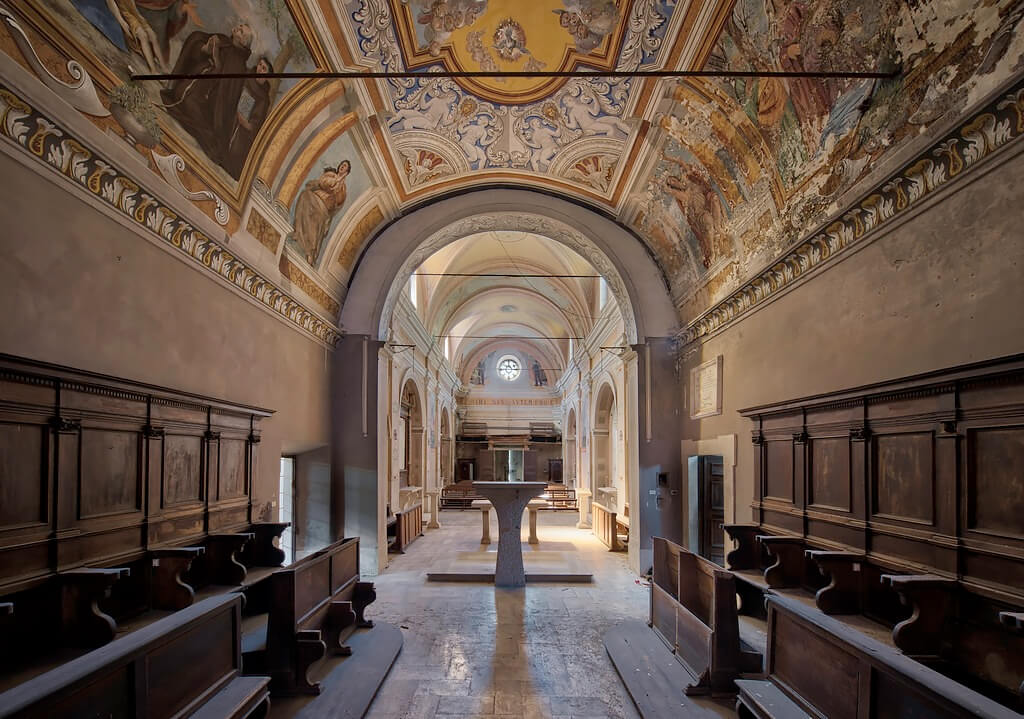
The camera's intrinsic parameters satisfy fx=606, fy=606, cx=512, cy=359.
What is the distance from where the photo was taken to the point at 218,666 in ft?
12.3

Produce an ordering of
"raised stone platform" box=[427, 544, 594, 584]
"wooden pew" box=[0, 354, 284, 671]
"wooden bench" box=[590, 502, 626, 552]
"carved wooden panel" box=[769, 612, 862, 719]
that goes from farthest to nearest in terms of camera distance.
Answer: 1. "wooden bench" box=[590, 502, 626, 552]
2. "raised stone platform" box=[427, 544, 594, 584]
3. "wooden pew" box=[0, 354, 284, 671]
4. "carved wooden panel" box=[769, 612, 862, 719]

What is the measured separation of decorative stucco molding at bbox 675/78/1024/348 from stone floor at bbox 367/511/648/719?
14.8 ft

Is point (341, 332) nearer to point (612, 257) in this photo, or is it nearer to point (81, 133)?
point (612, 257)

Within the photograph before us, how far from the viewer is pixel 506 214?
37.6 feet

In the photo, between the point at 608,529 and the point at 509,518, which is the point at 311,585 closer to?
the point at 509,518

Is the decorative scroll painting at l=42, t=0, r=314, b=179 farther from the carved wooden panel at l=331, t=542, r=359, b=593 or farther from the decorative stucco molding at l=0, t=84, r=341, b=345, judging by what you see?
the carved wooden panel at l=331, t=542, r=359, b=593

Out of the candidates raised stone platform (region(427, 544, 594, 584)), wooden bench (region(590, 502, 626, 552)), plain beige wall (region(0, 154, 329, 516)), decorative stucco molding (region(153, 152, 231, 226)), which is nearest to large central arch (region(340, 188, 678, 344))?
plain beige wall (region(0, 154, 329, 516))

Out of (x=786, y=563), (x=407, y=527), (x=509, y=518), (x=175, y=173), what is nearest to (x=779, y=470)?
(x=786, y=563)

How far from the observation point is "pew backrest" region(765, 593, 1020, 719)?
91.5 inches

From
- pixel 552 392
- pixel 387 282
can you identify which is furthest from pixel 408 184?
pixel 552 392

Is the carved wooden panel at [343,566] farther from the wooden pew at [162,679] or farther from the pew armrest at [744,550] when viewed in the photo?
the pew armrest at [744,550]

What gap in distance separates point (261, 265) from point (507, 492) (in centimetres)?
481

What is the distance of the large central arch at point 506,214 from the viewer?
36.3 feet

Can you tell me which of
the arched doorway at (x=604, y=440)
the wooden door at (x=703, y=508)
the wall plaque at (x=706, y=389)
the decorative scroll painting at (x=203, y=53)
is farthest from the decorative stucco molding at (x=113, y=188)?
the arched doorway at (x=604, y=440)
